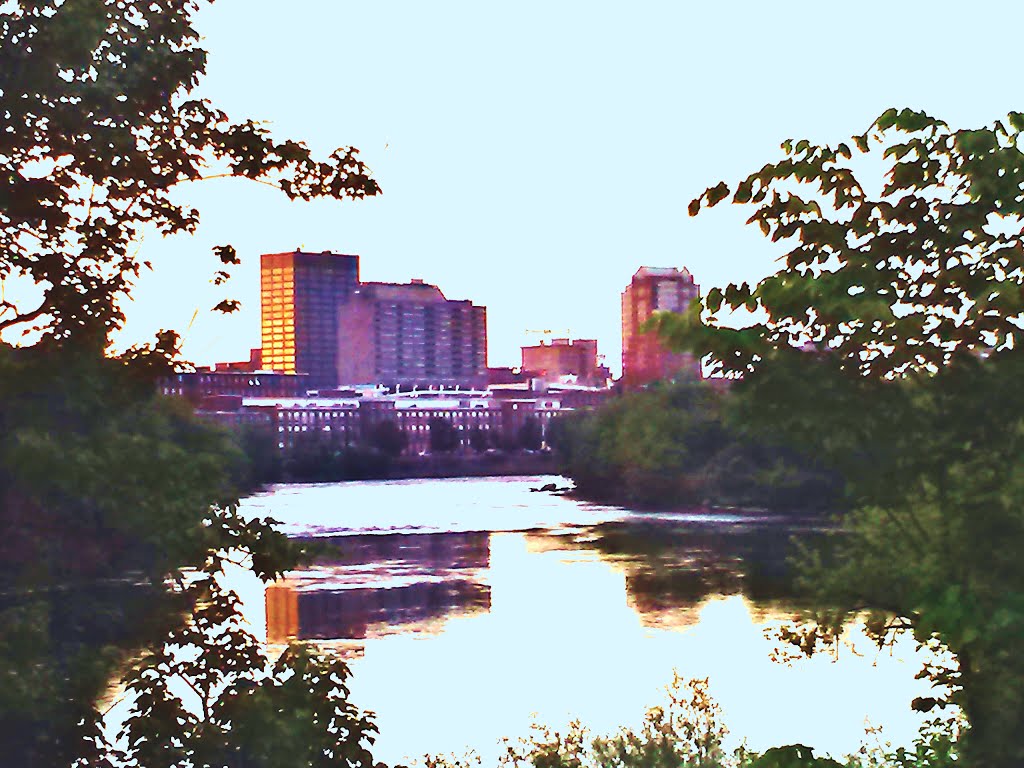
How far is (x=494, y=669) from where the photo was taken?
15.6m

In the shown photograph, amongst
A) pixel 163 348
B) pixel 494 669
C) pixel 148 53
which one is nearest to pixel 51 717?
pixel 163 348

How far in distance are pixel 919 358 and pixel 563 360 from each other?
8816 centimetres

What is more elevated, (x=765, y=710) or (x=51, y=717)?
(x=51, y=717)

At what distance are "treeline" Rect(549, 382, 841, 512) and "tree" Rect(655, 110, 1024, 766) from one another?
30002 mm

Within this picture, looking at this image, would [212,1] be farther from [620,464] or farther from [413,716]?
[620,464]

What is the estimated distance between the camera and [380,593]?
2184 centimetres

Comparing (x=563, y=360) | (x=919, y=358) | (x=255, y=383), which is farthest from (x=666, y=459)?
(x=563, y=360)

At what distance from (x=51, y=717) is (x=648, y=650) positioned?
1269 cm

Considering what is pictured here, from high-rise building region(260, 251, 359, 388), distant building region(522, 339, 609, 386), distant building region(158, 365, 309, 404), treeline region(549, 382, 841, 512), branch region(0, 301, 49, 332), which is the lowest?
treeline region(549, 382, 841, 512)

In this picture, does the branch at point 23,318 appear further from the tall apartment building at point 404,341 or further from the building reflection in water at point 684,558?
the tall apartment building at point 404,341

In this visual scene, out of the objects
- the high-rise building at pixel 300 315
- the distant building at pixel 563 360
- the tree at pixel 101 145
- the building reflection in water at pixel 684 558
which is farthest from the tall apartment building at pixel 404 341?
the tree at pixel 101 145

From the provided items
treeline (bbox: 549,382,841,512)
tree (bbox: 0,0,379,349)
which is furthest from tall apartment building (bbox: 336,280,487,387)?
tree (bbox: 0,0,379,349)

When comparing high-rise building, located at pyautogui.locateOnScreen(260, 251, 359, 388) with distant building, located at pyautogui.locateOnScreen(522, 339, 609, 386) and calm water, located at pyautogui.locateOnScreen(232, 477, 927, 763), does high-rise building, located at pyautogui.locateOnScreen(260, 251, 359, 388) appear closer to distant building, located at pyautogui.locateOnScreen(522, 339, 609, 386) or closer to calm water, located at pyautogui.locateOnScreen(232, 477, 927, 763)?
distant building, located at pyautogui.locateOnScreen(522, 339, 609, 386)

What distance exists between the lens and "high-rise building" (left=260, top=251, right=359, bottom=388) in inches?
3713
